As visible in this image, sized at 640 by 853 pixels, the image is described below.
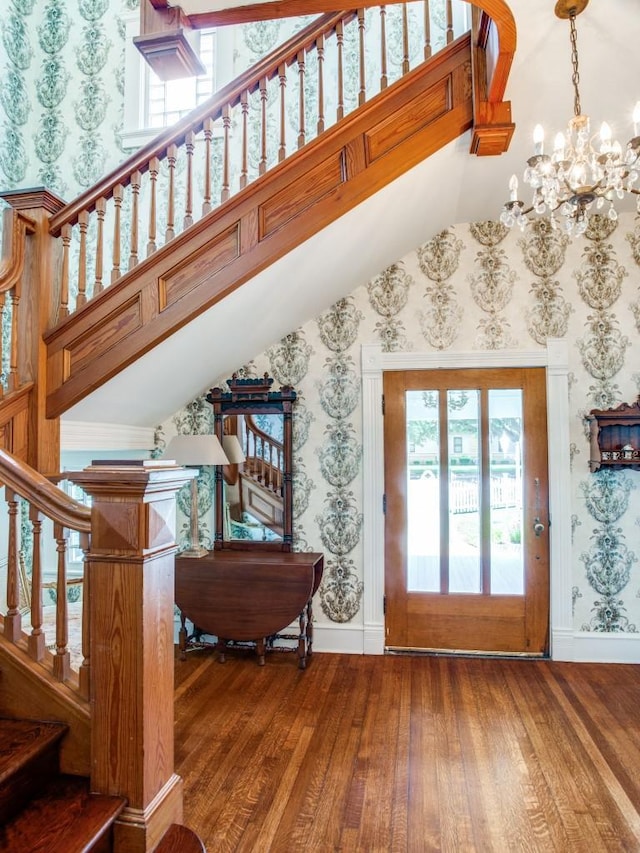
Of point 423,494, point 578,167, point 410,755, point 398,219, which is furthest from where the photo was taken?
point 423,494

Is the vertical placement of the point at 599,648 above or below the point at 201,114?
below

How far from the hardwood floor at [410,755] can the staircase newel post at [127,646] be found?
0.58 metres

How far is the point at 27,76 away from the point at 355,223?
316cm

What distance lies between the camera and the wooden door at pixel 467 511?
10.8 feet

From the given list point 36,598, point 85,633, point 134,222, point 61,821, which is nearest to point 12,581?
point 36,598

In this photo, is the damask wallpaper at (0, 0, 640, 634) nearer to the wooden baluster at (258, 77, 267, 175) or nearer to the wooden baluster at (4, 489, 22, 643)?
the wooden baluster at (258, 77, 267, 175)

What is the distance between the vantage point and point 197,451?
319cm

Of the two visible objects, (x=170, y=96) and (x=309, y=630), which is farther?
(x=170, y=96)

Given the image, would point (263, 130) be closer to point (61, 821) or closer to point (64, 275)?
point (64, 275)

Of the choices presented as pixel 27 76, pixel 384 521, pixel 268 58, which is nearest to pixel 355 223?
pixel 268 58

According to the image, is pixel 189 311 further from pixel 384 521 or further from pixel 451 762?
pixel 451 762

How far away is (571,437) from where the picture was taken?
3275 millimetres

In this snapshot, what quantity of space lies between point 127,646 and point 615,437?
121 inches

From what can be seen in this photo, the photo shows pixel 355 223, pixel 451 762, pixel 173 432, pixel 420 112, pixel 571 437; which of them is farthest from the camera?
pixel 173 432
